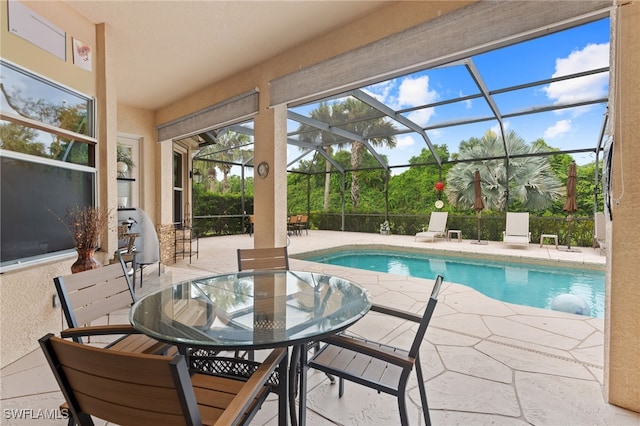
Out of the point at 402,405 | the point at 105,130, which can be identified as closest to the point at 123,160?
the point at 105,130

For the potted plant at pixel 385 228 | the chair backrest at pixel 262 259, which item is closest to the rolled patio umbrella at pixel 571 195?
the potted plant at pixel 385 228

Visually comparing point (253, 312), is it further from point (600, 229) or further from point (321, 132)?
point (600, 229)

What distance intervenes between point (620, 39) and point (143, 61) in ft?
16.7

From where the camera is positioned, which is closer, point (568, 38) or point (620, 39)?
point (620, 39)

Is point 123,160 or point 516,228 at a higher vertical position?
point 123,160

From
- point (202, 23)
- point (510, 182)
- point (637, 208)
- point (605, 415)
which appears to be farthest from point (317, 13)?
point (510, 182)

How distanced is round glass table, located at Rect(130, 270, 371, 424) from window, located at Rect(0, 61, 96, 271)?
160 cm

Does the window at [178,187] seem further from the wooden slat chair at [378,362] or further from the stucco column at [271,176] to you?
the wooden slat chair at [378,362]

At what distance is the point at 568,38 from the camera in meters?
5.80

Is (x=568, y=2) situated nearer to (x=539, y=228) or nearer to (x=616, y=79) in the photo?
(x=616, y=79)

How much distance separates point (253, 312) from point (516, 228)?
850 centimetres

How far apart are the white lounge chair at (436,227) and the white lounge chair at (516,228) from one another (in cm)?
171

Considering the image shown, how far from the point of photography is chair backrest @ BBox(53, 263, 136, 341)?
144cm

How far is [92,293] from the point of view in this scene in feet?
5.30
